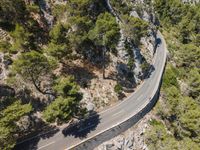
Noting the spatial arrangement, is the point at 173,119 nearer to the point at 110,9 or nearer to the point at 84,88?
the point at 84,88

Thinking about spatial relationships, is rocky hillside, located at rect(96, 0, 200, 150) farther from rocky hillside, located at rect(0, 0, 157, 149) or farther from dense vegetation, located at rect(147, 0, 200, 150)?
rocky hillside, located at rect(0, 0, 157, 149)

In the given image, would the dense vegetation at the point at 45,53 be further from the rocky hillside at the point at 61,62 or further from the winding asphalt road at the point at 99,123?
the winding asphalt road at the point at 99,123

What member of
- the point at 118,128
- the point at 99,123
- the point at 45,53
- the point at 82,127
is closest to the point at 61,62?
the point at 45,53

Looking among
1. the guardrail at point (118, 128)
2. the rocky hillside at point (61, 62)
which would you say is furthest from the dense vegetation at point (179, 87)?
the rocky hillside at point (61, 62)

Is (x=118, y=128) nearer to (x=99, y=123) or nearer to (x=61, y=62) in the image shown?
(x=99, y=123)

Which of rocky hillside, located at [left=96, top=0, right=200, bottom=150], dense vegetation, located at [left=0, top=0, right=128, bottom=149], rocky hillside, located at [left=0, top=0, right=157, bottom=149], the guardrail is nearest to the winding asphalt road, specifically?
the guardrail
